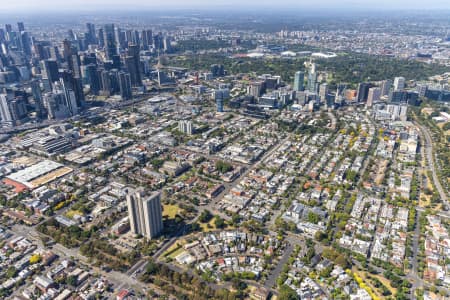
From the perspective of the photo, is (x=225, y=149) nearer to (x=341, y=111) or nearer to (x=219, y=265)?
(x=219, y=265)

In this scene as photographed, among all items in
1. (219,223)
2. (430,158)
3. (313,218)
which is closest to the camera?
(219,223)

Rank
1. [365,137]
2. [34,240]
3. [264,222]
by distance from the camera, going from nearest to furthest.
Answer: [34,240] < [264,222] < [365,137]

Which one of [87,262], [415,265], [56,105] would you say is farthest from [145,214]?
[56,105]

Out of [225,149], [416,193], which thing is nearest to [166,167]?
[225,149]

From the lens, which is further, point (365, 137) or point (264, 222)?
point (365, 137)

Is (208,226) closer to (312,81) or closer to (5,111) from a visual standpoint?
(5,111)

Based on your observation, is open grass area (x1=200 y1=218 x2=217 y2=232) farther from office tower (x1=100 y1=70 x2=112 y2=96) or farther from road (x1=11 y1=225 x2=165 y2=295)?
office tower (x1=100 y1=70 x2=112 y2=96)
